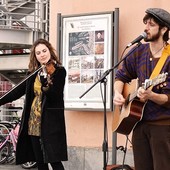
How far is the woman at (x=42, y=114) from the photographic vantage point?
3.90m

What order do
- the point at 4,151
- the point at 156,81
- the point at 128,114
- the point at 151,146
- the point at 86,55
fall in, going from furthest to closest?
the point at 4,151 → the point at 86,55 → the point at 128,114 → the point at 151,146 → the point at 156,81

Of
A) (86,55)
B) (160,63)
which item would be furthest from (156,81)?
(86,55)

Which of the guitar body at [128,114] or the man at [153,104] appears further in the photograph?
the guitar body at [128,114]

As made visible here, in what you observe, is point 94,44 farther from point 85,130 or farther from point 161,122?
point 161,122

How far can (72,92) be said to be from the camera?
220 inches

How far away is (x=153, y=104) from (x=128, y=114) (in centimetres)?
18

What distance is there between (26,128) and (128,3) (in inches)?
89.8

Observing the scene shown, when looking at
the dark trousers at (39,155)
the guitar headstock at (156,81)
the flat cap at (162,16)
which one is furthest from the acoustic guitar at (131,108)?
the dark trousers at (39,155)

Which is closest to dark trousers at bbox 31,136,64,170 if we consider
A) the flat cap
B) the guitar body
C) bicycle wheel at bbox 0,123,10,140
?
the guitar body

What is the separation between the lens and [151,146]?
2682 mm

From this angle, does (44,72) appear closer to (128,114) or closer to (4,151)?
(128,114)

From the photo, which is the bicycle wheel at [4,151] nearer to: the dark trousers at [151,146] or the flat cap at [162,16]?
the dark trousers at [151,146]

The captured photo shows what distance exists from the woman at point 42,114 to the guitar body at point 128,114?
823 millimetres

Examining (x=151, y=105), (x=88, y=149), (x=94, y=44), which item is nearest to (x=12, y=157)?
(x=88, y=149)
